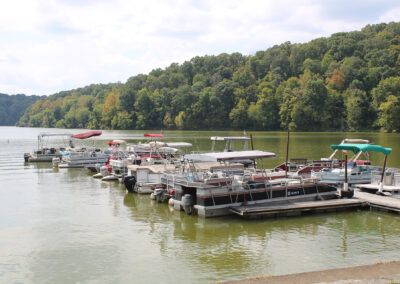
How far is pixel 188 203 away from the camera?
71.3 ft

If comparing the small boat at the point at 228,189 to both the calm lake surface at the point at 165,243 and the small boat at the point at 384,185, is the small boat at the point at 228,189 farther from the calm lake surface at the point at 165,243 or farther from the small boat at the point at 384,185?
the small boat at the point at 384,185

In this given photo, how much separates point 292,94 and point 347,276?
455 feet

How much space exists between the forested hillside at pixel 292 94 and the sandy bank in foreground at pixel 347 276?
380 feet

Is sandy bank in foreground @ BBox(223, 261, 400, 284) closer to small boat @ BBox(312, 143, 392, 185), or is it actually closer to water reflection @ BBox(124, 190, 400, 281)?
water reflection @ BBox(124, 190, 400, 281)

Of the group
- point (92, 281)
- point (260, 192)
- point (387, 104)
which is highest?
point (387, 104)

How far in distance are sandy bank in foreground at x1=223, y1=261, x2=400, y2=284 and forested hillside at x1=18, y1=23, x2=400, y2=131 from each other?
380ft

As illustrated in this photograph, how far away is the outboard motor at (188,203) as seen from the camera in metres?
21.7

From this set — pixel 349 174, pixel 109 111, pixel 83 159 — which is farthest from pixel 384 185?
pixel 109 111

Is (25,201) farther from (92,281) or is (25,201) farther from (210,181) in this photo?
(92,281)

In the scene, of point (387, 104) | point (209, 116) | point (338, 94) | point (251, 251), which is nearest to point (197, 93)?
point (209, 116)

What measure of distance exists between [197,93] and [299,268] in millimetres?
160820

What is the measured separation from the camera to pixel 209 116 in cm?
16388

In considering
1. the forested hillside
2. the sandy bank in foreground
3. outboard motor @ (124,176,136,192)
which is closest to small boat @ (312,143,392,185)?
outboard motor @ (124,176,136,192)

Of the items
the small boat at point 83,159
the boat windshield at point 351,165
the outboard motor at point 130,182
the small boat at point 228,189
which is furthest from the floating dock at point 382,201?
the small boat at point 83,159
